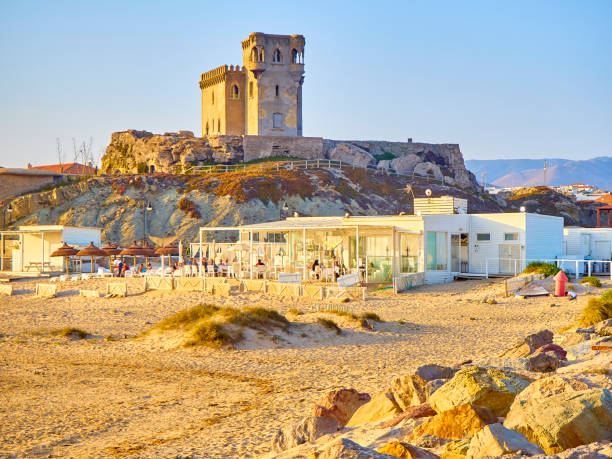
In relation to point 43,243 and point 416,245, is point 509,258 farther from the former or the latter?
point 43,243

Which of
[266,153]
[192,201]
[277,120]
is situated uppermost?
[277,120]

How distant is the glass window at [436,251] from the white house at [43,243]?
1865cm

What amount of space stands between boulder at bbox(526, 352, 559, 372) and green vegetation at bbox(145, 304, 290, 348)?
22.2 ft

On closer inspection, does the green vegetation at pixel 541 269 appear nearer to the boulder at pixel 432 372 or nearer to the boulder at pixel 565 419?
the boulder at pixel 432 372

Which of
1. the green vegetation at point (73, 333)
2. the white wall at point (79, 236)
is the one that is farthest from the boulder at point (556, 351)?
the white wall at point (79, 236)

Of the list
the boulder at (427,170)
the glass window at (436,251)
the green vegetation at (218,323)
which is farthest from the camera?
the boulder at (427,170)

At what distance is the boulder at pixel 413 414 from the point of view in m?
6.33

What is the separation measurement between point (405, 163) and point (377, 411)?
206 feet

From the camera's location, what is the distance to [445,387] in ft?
20.6

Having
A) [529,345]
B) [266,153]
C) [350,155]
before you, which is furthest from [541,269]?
[350,155]

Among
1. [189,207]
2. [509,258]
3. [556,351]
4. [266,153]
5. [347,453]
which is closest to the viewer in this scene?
[347,453]

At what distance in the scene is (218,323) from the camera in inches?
576

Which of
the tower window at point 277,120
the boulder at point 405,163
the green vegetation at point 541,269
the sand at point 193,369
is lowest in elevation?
the sand at point 193,369

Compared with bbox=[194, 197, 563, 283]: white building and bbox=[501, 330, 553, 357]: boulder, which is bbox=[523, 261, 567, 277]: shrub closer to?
bbox=[194, 197, 563, 283]: white building
